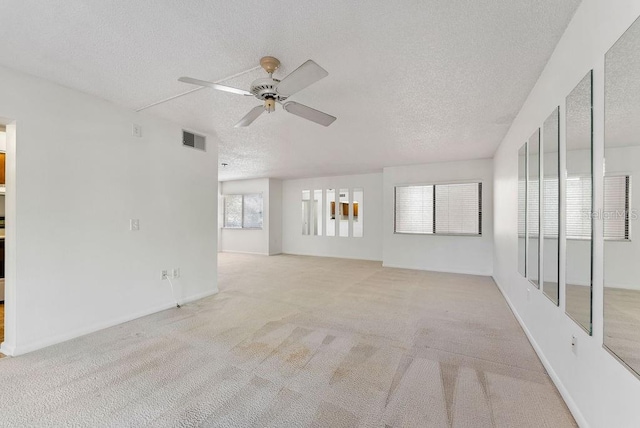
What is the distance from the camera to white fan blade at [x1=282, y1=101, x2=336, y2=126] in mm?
2185

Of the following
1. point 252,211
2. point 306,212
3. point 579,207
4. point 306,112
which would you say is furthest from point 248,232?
point 579,207

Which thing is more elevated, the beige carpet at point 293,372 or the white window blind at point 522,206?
the white window blind at point 522,206

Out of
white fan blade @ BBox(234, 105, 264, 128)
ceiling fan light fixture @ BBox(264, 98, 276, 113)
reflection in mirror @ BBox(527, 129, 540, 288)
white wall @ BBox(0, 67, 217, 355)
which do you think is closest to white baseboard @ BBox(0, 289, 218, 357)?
white wall @ BBox(0, 67, 217, 355)

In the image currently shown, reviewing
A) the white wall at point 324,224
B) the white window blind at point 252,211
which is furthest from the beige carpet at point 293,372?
the white window blind at point 252,211

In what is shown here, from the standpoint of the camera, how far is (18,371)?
2045mm

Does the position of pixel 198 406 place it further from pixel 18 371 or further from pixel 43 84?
pixel 43 84

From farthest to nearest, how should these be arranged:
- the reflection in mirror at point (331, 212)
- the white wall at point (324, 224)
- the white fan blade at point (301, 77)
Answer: the reflection in mirror at point (331, 212), the white wall at point (324, 224), the white fan blade at point (301, 77)

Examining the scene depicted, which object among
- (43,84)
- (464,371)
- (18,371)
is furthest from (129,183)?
(464,371)

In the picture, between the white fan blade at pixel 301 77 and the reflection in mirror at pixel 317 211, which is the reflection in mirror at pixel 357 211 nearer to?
the reflection in mirror at pixel 317 211

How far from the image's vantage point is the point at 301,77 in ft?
5.81

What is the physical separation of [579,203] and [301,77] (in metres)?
1.82

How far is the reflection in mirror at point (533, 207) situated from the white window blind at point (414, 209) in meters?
3.47

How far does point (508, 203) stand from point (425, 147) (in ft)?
5.29

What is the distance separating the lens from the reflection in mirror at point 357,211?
7512mm
